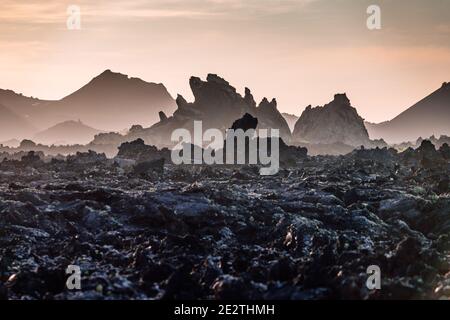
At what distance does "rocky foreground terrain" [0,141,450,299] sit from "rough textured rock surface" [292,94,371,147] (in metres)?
127

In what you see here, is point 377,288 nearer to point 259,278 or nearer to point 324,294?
point 324,294

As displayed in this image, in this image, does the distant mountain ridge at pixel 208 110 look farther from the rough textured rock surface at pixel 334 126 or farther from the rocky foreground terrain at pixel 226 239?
the rocky foreground terrain at pixel 226 239

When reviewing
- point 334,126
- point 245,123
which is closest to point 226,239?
point 245,123

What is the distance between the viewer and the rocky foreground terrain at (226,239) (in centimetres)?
2522

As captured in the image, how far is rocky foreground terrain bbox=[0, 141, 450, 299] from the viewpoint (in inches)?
993

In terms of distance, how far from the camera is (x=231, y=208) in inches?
1582

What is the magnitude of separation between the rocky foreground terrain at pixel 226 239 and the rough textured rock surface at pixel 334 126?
12714 cm

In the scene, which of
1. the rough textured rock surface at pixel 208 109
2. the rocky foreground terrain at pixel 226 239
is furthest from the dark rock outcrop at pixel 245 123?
the rough textured rock surface at pixel 208 109

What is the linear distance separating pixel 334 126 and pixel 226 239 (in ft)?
503

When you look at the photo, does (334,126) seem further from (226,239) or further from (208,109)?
(226,239)

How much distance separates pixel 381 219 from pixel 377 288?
50.9ft

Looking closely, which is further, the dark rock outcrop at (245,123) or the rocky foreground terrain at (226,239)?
the dark rock outcrop at (245,123)

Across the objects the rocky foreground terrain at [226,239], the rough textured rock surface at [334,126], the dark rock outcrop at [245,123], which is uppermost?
the rough textured rock surface at [334,126]

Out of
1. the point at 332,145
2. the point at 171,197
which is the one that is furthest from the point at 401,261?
the point at 332,145
